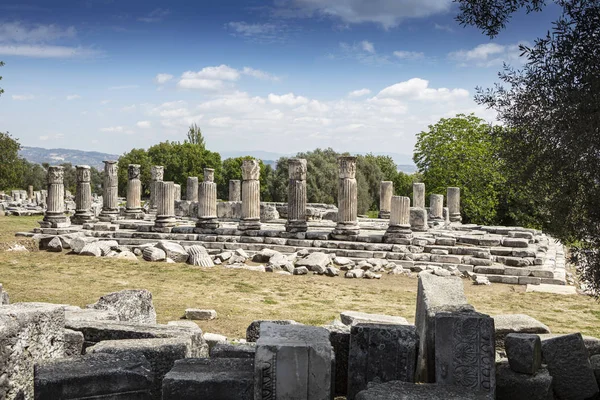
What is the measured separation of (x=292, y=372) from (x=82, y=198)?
2502 cm

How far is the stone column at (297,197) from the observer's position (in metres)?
22.2

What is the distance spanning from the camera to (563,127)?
6.39m

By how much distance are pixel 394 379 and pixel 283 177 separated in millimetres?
52419

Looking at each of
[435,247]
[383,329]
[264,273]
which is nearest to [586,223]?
[383,329]

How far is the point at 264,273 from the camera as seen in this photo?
1775 centimetres

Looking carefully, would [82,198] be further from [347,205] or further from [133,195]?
[347,205]

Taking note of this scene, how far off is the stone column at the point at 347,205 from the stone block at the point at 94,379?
16.0 m

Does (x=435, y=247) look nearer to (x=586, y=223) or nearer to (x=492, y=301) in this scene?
(x=492, y=301)

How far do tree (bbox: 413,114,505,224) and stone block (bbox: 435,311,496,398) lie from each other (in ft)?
102

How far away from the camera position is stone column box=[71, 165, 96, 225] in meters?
27.8

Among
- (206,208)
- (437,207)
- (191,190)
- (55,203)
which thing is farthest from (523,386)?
(191,190)

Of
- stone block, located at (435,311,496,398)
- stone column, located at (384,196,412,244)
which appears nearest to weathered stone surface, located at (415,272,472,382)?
stone block, located at (435,311,496,398)

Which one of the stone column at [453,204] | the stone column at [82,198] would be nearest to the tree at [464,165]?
the stone column at [453,204]

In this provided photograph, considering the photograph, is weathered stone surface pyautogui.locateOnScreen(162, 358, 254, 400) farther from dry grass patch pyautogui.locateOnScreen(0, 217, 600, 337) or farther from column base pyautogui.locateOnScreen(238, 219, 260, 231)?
column base pyautogui.locateOnScreen(238, 219, 260, 231)
